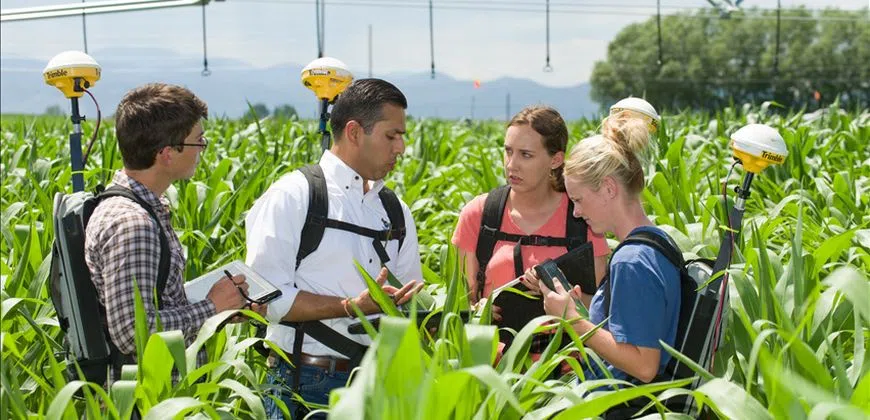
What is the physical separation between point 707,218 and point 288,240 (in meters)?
1.85

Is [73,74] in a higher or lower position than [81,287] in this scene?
higher

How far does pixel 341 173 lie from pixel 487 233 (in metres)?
0.66

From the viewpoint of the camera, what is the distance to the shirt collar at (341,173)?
300 centimetres

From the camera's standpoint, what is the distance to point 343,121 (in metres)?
3.05

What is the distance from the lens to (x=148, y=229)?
7.97ft

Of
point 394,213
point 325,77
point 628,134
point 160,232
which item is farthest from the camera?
point 325,77

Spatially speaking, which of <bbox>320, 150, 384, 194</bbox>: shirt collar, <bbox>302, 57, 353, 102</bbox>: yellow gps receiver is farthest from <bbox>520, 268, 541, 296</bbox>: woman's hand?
<bbox>302, 57, 353, 102</bbox>: yellow gps receiver

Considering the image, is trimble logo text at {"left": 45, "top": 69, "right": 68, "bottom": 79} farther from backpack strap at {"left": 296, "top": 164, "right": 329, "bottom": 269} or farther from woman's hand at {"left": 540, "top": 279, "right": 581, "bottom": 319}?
woman's hand at {"left": 540, "top": 279, "right": 581, "bottom": 319}

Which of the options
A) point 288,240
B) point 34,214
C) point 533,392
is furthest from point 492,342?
point 34,214

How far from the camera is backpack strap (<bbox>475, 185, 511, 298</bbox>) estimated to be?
3.49 meters

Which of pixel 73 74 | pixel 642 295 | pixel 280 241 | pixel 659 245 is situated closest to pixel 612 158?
pixel 659 245

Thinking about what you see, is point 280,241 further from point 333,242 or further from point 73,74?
point 73,74

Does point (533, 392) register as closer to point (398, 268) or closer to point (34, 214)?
point (398, 268)

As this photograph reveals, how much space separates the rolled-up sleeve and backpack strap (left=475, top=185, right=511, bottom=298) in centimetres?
76
